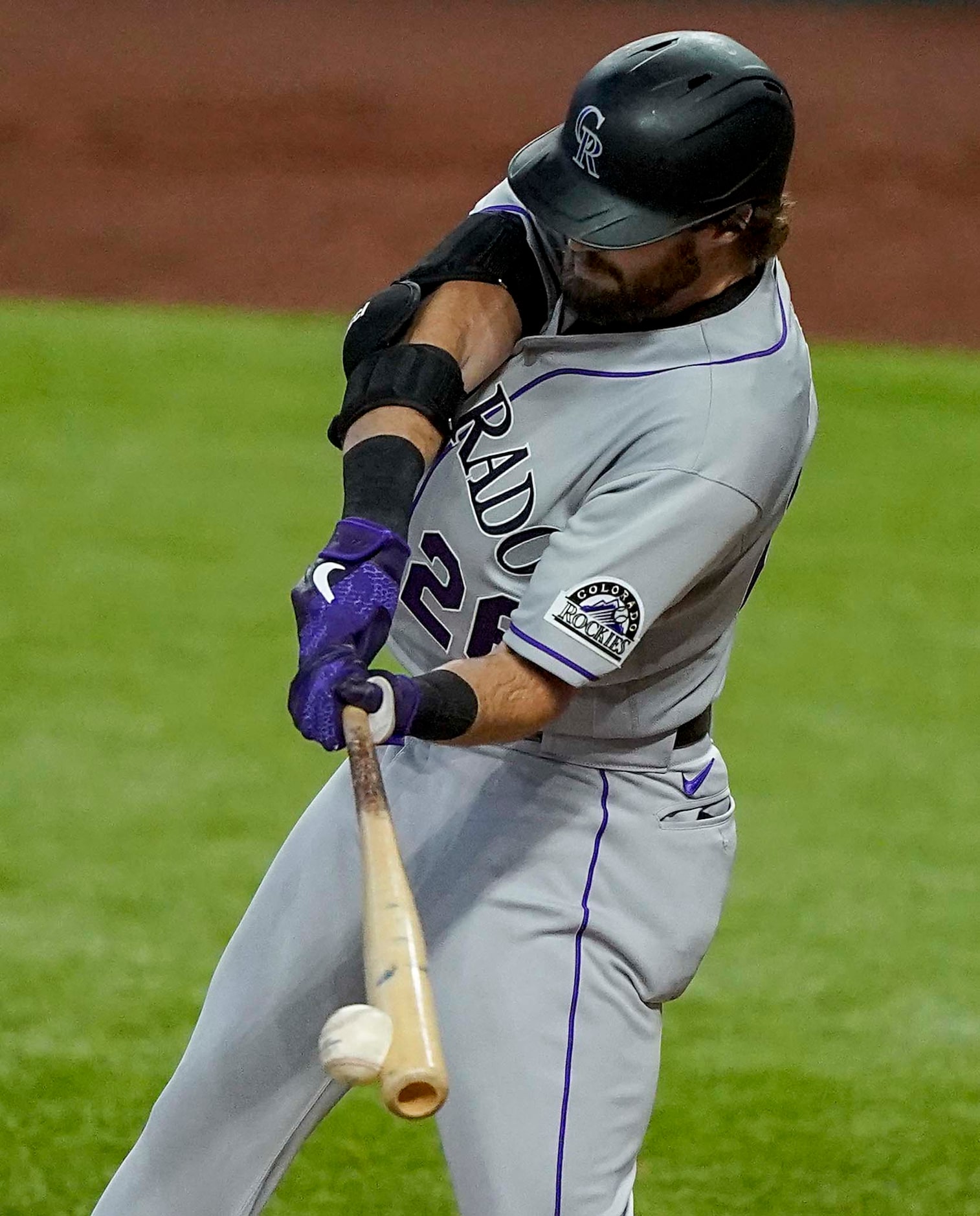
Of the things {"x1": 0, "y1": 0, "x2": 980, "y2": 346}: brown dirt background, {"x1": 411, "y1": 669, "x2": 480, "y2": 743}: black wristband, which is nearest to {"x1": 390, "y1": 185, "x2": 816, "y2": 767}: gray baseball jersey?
{"x1": 411, "y1": 669, "x2": 480, "y2": 743}: black wristband

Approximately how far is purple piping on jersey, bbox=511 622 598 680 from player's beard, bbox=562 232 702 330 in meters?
0.45

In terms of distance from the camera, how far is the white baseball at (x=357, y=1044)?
188 centimetres

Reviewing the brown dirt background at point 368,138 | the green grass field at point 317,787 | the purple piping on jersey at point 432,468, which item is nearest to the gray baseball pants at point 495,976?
the purple piping on jersey at point 432,468

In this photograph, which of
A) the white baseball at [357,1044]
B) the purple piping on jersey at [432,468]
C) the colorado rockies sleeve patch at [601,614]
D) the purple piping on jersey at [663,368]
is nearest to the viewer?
the white baseball at [357,1044]

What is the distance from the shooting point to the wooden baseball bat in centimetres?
190

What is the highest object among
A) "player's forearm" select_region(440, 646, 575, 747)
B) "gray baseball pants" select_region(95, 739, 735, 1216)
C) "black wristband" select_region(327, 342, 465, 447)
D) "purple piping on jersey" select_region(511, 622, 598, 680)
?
"black wristband" select_region(327, 342, 465, 447)

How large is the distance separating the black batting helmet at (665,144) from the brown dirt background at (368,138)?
31.6 feet

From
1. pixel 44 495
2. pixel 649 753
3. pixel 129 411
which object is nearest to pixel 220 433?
pixel 129 411

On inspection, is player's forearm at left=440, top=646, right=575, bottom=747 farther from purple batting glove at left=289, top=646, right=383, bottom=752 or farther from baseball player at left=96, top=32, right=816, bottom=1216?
purple batting glove at left=289, top=646, right=383, bottom=752

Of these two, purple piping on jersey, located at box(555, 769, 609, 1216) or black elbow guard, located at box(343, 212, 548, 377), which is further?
black elbow guard, located at box(343, 212, 548, 377)

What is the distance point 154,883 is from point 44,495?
127 inches

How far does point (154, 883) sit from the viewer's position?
4840 mm

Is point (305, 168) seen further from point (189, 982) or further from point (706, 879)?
point (706, 879)

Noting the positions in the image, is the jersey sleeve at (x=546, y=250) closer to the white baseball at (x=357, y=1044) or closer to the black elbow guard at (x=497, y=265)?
the black elbow guard at (x=497, y=265)
